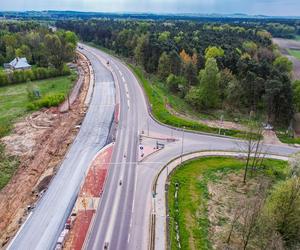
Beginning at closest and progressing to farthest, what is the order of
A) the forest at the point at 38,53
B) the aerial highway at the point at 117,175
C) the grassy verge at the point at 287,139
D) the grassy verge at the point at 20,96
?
the aerial highway at the point at 117,175, the grassy verge at the point at 287,139, the grassy verge at the point at 20,96, the forest at the point at 38,53

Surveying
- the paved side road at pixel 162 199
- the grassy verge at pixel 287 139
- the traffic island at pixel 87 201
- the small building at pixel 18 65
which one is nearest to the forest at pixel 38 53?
the small building at pixel 18 65

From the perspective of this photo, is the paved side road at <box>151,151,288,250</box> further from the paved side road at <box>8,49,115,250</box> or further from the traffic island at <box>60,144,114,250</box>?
the paved side road at <box>8,49,115,250</box>

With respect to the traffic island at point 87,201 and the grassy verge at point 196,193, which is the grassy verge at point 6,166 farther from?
the grassy verge at point 196,193

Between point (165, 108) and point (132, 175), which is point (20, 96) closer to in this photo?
point (165, 108)

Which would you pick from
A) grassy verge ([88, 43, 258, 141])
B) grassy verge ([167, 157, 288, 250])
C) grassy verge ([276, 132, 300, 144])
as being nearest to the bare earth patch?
grassy verge ([167, 157, 288, 250])

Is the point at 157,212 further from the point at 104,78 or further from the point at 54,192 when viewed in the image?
the point at 104,78

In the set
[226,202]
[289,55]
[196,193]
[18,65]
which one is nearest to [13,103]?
[18,65]
